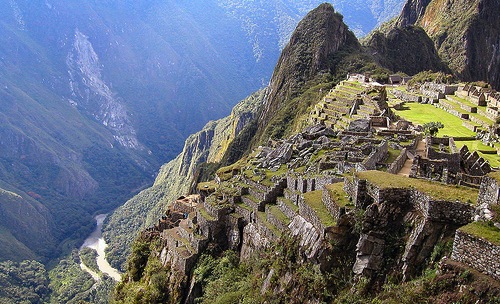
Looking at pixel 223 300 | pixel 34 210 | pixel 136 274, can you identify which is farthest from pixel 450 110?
pixel 34 210

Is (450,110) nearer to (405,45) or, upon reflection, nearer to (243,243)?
(243,243)

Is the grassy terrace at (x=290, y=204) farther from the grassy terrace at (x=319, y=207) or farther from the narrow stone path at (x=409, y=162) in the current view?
the narrow stone path at (x=409, y=162)

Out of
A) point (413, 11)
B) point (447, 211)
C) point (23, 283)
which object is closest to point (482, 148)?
point (447, 211)

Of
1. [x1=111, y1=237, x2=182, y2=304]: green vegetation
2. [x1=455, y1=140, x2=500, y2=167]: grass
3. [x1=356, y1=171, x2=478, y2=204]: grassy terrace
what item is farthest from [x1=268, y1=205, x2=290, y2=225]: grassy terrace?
[x1=455, y1=140, x2=500, y2=167]: grass

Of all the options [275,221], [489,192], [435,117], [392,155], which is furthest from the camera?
[435,117]

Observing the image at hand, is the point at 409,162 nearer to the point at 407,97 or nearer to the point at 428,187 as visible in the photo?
the point at 428,187
